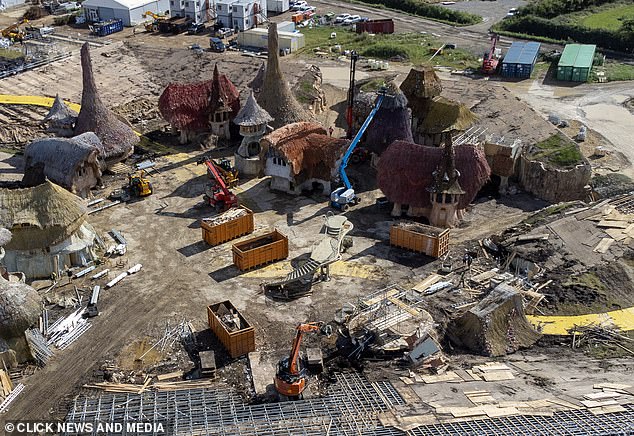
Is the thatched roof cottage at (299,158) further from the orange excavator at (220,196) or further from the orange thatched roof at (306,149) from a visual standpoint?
the orange excavator at (220,196)

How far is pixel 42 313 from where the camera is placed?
44.3m

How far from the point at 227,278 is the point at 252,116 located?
20354 millimetres

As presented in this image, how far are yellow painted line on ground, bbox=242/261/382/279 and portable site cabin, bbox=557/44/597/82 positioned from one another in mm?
50848

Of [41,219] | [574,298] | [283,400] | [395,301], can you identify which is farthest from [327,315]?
[41,219]

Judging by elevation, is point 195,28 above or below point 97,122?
above

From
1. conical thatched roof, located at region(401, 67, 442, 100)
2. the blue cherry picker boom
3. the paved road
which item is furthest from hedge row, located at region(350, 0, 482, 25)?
the blue cherry picker boom

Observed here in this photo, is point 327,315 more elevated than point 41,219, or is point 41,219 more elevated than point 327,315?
point 41,219

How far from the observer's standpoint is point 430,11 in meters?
123

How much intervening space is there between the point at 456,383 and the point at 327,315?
406 inches

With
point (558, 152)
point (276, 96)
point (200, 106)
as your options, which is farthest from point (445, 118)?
point (200, 106)

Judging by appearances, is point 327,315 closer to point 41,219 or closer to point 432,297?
point 432,297

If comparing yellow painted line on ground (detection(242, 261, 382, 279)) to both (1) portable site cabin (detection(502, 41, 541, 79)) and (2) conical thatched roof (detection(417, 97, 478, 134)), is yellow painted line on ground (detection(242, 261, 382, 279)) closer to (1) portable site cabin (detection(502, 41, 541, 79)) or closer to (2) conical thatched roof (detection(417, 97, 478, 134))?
(2) conical thatched roof (detection(417, 97, 478, 134))

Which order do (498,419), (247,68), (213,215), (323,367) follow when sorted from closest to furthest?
1. (498,419)
2. (323,367)
3. (213,215)
4. (247,68)

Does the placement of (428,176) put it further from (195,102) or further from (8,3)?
(8,3)
